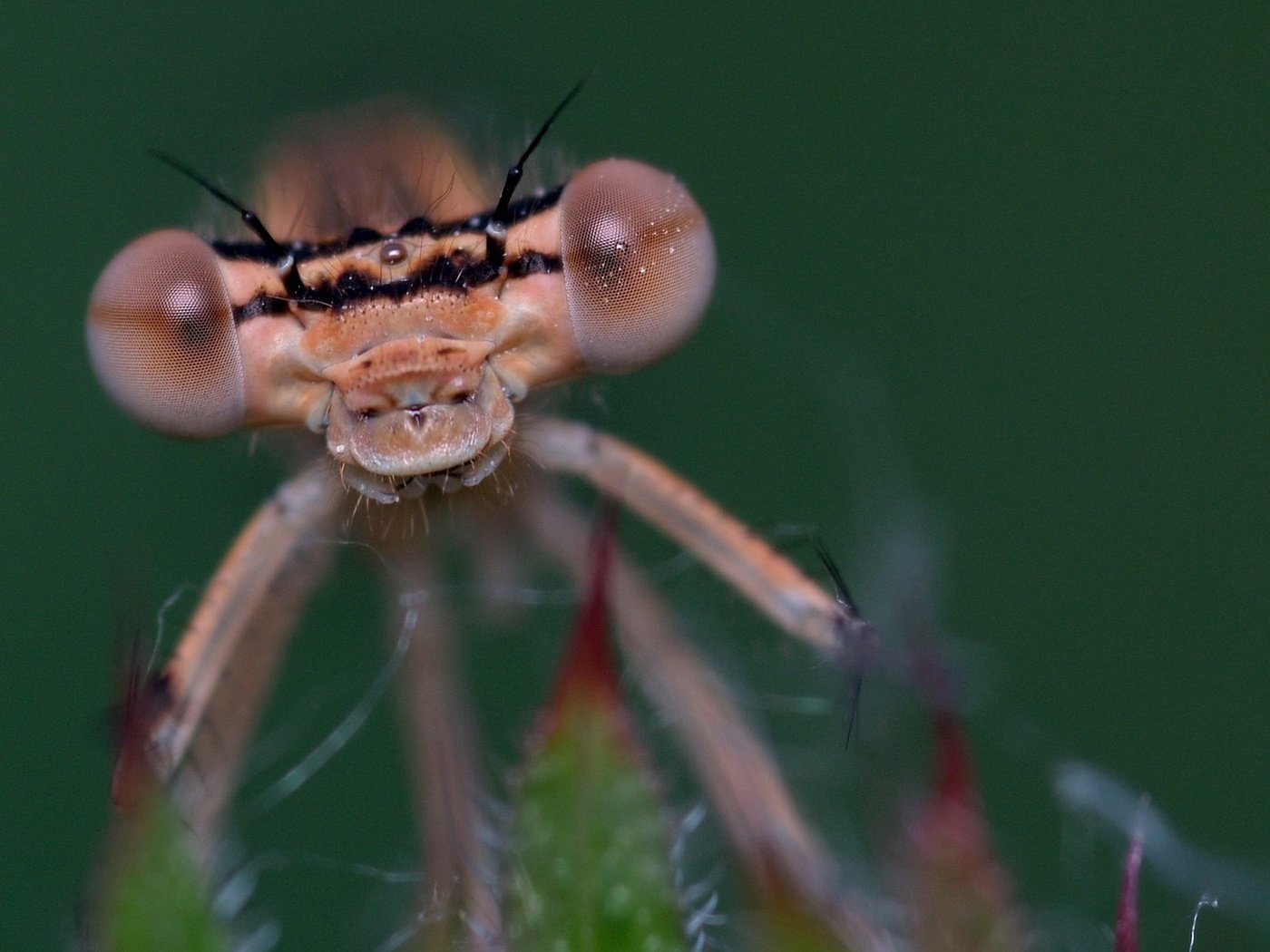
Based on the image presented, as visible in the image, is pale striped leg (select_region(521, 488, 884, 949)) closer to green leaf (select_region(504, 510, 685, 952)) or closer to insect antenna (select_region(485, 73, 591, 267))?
insect antenna (select_region(485, 73, 591, 267))

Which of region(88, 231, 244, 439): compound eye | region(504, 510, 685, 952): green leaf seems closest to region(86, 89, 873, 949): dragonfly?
region(88, 231, 244, 439): compound eye

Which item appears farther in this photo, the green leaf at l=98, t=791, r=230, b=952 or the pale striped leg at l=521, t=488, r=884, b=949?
the pale striped leg at l=521, t=488, r=884, b=949

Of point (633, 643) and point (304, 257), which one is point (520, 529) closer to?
point (633, 643)

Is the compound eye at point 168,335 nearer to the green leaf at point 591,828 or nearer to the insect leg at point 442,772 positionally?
the insect leg at point 442,772

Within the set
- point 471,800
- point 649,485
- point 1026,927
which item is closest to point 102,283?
point 649,485

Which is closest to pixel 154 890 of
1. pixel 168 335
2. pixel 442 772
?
pixel 442 772

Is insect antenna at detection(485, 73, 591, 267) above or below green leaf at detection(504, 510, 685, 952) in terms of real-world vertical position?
above

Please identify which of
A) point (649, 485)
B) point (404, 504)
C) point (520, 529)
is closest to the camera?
point (404, 504)
